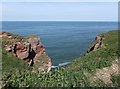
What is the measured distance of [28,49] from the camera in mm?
57188

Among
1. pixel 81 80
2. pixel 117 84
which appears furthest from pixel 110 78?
pixel 81 80

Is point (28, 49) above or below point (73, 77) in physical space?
below

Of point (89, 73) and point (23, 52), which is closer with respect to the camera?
point (89, 73)

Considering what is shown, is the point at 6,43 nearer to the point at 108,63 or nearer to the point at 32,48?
the point at 32,48

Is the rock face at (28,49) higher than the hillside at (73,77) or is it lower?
lower

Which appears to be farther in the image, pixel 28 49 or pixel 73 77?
pixel 28 49

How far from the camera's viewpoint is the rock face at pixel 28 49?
5099 centimetres

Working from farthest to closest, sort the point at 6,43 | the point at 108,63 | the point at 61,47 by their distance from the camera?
the point at 61,47 < the point at 6,43 < the point at 108,63

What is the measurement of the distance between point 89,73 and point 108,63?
→ 243cm

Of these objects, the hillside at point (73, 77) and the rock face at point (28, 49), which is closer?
the hillside at point (73, 77)

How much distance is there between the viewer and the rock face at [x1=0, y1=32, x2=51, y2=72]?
5099 centimetres

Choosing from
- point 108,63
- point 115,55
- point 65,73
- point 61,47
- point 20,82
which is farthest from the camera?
point 61,47

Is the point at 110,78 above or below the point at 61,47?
above

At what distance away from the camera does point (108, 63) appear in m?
28.1
